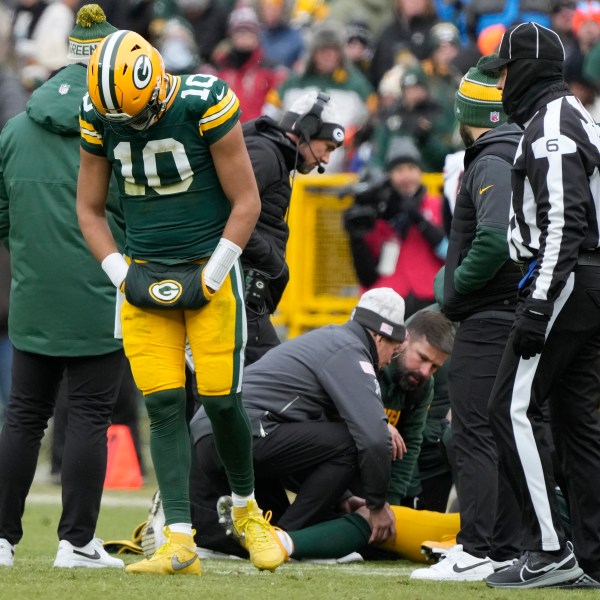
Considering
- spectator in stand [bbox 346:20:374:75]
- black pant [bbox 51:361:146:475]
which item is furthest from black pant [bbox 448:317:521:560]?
spectator in stand [bbox 346:20:374:75]

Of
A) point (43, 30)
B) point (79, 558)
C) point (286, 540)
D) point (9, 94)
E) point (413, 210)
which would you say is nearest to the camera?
point (79, 558)

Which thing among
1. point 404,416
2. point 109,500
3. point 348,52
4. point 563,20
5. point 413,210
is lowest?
point 109,500

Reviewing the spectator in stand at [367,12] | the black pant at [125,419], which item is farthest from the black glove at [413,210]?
the spectator in stand at [367,12]

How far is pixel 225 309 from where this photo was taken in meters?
6.20

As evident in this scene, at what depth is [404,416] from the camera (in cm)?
795

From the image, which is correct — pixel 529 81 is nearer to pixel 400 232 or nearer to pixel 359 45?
pixel 400 232

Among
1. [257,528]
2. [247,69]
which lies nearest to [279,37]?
[247,69]

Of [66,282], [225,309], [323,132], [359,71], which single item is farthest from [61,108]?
[359,71]

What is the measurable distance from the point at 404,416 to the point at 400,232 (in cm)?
389

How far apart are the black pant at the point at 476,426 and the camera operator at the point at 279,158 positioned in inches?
54.9

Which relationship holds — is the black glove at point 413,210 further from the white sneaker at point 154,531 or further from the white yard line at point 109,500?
the white sneaker at point 154,531

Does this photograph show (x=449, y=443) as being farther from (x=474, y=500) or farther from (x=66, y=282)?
(x=66, y=282)

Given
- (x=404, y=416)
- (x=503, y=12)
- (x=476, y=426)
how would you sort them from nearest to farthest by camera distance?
(x=476, y=426)
(x=404, y=416)
(x=503, y=12)

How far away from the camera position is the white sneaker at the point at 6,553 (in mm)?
6551
